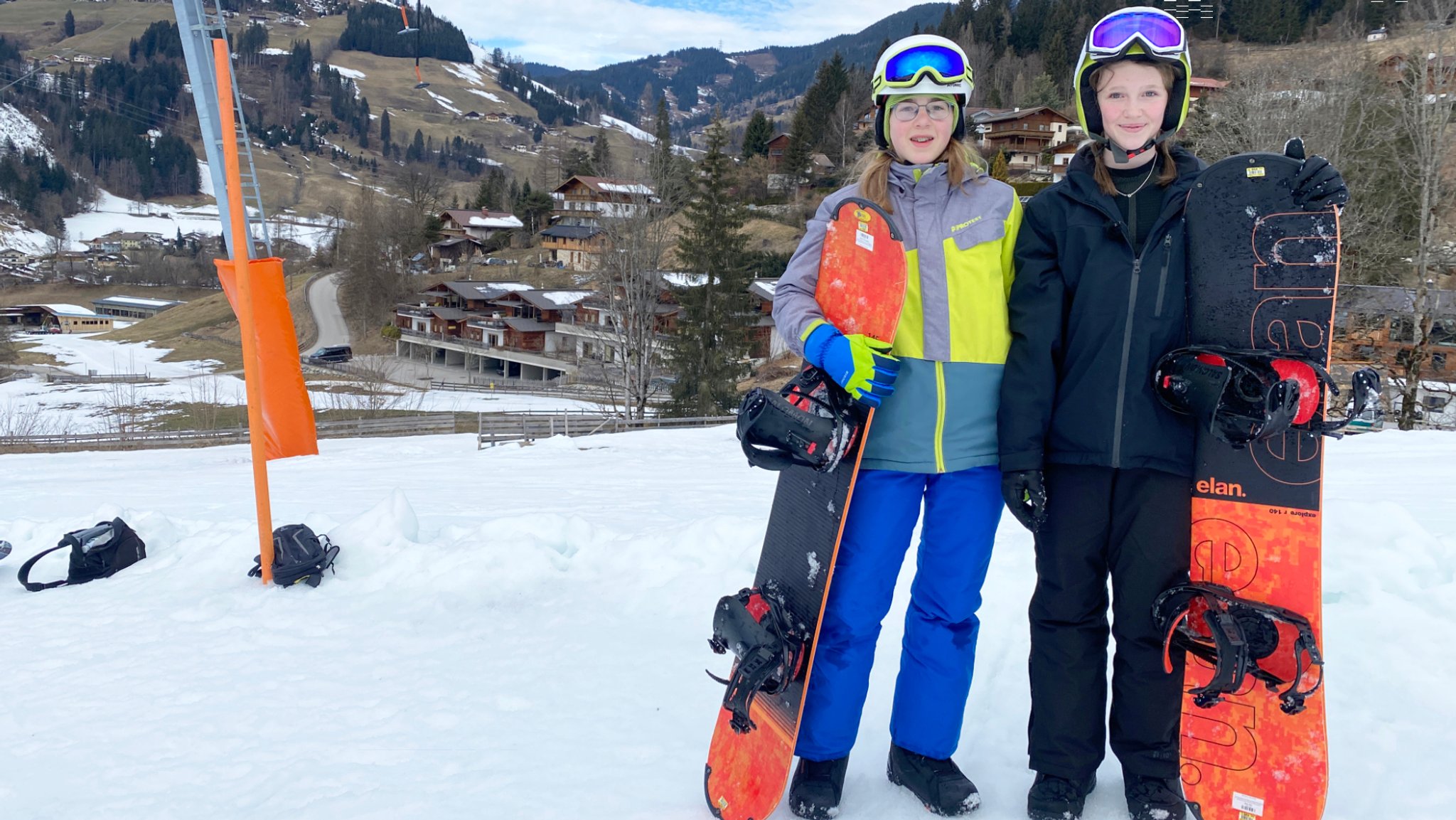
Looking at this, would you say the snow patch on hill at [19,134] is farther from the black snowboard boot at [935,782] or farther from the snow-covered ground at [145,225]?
the black snowboard boot at [935,782]

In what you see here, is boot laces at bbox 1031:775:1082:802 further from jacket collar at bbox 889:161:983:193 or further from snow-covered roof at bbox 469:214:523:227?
snow-covered roof at bbox 469:214:523:227

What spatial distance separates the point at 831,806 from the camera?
212 centimetres

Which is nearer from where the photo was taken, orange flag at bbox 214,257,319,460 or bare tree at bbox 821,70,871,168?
orange flag at bbox 214,257,319,460

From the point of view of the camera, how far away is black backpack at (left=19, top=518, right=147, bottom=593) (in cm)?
396

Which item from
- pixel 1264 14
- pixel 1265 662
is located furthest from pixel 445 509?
pixel 1264 14

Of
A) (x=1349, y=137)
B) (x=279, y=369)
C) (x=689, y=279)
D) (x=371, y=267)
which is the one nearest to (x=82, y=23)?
(x=371, y=267)

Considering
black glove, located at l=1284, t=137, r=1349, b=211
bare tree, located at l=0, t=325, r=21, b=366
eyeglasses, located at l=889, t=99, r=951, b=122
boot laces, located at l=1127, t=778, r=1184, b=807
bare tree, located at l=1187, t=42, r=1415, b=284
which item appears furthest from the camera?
bare tree, located at l=0, t=325, r=21, b=366

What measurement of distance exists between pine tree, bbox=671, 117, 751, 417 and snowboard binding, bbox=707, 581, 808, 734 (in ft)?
73.7

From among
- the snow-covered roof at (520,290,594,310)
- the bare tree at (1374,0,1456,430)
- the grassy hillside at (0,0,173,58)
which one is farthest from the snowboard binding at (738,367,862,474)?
the grassy hillside at (0,0,173,58)

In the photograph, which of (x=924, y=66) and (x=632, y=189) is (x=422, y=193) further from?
(x=924, y=66)

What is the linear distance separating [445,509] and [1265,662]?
6.90 meters

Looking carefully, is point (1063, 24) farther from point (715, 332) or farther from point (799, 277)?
point (799, 277)

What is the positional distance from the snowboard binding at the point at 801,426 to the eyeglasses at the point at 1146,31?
1.17 meters

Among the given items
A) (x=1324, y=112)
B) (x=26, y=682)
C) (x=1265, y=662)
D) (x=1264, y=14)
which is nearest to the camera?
(x=1265, y=662)
